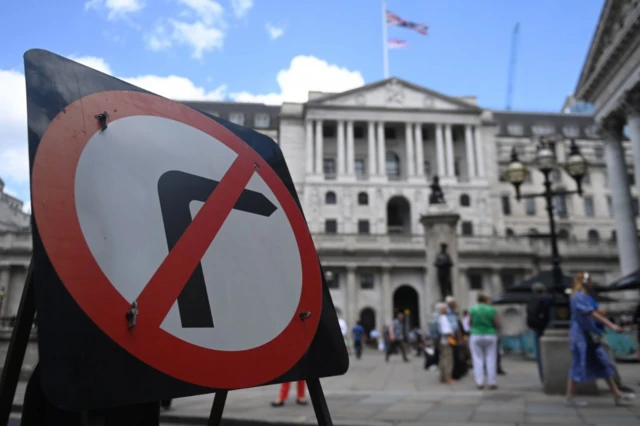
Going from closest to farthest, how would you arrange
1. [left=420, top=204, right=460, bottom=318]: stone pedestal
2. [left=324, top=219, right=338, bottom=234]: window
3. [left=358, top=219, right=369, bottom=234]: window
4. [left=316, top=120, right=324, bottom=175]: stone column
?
[left=420, top=204, right=460, bottom=318]: stone pedestal, [left=324, top=219, right=338, bottom=234]: window, [left=358, top=219, right=369, bottom=234]: window, [left=316, top=120, right=324, bottom=175]: stone column

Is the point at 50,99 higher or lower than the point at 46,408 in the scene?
higher

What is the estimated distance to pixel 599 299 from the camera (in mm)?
18188

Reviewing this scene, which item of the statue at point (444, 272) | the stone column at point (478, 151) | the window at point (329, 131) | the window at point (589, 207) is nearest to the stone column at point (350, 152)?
the window at point (329, 131)

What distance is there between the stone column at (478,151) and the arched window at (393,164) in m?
8.33

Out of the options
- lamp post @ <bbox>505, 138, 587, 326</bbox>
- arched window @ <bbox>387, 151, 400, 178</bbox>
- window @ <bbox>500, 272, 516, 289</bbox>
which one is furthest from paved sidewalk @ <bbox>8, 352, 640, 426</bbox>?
arched window @ <bbox>387, 151, 400, 178</bbox>

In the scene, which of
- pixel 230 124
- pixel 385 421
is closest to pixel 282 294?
pixel 230 124

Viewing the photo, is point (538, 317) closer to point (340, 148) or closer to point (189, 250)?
point (189, 250)

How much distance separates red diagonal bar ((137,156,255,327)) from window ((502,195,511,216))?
55.3m

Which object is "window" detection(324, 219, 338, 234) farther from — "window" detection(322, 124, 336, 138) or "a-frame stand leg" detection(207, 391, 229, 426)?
"a-frame stand leg" detection(207, 391, 229, 426)

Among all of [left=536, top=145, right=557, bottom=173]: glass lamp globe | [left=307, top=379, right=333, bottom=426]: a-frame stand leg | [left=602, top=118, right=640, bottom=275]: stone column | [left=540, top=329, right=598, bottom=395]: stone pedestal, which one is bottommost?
[left=540, top=329, right=598, bottom=395]: stone pedestal

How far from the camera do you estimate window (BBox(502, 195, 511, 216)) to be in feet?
176

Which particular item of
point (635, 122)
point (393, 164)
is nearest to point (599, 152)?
point (393, 164)

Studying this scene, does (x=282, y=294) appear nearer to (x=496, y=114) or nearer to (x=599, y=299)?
(x=599, y=299)

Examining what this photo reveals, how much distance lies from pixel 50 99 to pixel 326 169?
162 ft
